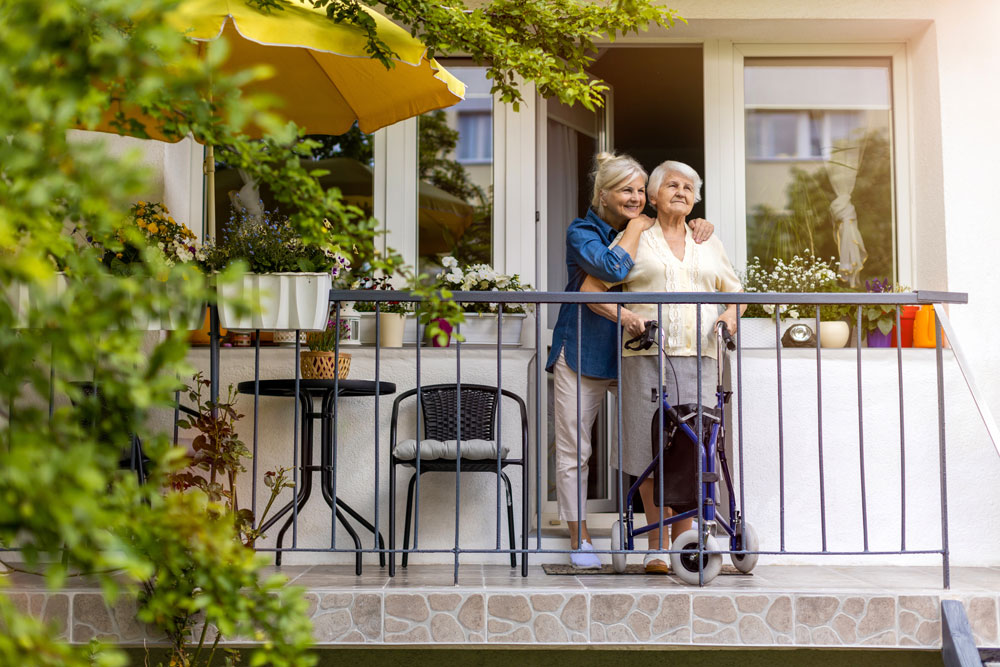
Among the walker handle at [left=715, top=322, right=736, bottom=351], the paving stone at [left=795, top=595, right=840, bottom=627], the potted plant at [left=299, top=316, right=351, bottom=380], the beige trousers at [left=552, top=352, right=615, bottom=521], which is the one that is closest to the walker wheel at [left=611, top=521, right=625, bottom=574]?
the beige trousers at [left=552, top=352, right=615, bottom=521]

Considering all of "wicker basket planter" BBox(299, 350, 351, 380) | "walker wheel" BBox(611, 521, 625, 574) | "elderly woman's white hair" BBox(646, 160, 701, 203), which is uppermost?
"elderly woman's white hair" BBox(646, 160, 701, 203)

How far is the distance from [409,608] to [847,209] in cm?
290

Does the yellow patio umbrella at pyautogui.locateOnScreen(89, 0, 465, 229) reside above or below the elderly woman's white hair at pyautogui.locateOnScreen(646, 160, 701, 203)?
above

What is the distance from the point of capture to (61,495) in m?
0.99

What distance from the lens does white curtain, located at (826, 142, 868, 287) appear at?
4531 millimetres

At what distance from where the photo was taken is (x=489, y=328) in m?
4.35

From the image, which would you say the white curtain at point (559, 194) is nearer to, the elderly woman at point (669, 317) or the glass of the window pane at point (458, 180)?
the glass of the window pane at point (458, 180)

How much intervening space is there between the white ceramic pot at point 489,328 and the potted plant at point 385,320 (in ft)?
0.84

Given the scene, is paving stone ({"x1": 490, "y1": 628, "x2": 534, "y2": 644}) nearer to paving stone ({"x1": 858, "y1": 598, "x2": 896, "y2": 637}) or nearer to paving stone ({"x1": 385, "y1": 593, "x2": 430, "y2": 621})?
paving stone ({"x1": 385, "y1": 593, "x2": 430, "y2": 621})

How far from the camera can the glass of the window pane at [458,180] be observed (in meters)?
4.55

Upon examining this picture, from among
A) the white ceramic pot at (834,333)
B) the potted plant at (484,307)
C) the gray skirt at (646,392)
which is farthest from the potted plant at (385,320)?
the white ceramic pot at (834,333)

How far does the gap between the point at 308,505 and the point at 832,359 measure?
7.41 ft

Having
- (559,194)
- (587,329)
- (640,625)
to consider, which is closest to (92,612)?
(640,625)

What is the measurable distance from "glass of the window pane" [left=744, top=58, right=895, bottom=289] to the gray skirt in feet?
3.84
